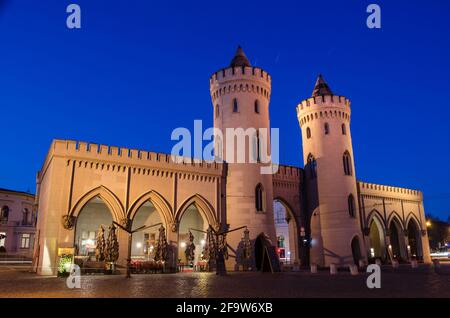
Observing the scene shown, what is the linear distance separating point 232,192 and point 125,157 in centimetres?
896

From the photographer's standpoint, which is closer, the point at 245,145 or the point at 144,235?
the point at 245,145

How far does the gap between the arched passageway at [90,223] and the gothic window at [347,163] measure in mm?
21802

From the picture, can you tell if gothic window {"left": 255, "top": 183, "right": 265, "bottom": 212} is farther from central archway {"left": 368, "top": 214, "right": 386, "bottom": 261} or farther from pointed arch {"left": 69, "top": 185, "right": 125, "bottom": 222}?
central archway {"left": 368, "top": 214, "right": 386, "bottom": 261}

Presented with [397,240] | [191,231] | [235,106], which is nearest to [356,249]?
[397,240]

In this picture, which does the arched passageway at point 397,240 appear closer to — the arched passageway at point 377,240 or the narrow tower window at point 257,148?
the arched passageway at point 377,240

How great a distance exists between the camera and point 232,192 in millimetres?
30828

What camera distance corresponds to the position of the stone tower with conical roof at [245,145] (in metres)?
30.4

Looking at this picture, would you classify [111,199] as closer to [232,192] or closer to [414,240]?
[232,192]

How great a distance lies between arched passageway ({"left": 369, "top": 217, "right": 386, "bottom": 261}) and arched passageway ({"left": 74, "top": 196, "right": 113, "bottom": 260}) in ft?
90.5

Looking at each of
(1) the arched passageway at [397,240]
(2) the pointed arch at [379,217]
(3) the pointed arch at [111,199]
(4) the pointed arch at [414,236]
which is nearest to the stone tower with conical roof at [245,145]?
(3) the pointed arch at [111,199]

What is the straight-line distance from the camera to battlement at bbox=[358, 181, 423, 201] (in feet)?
133
